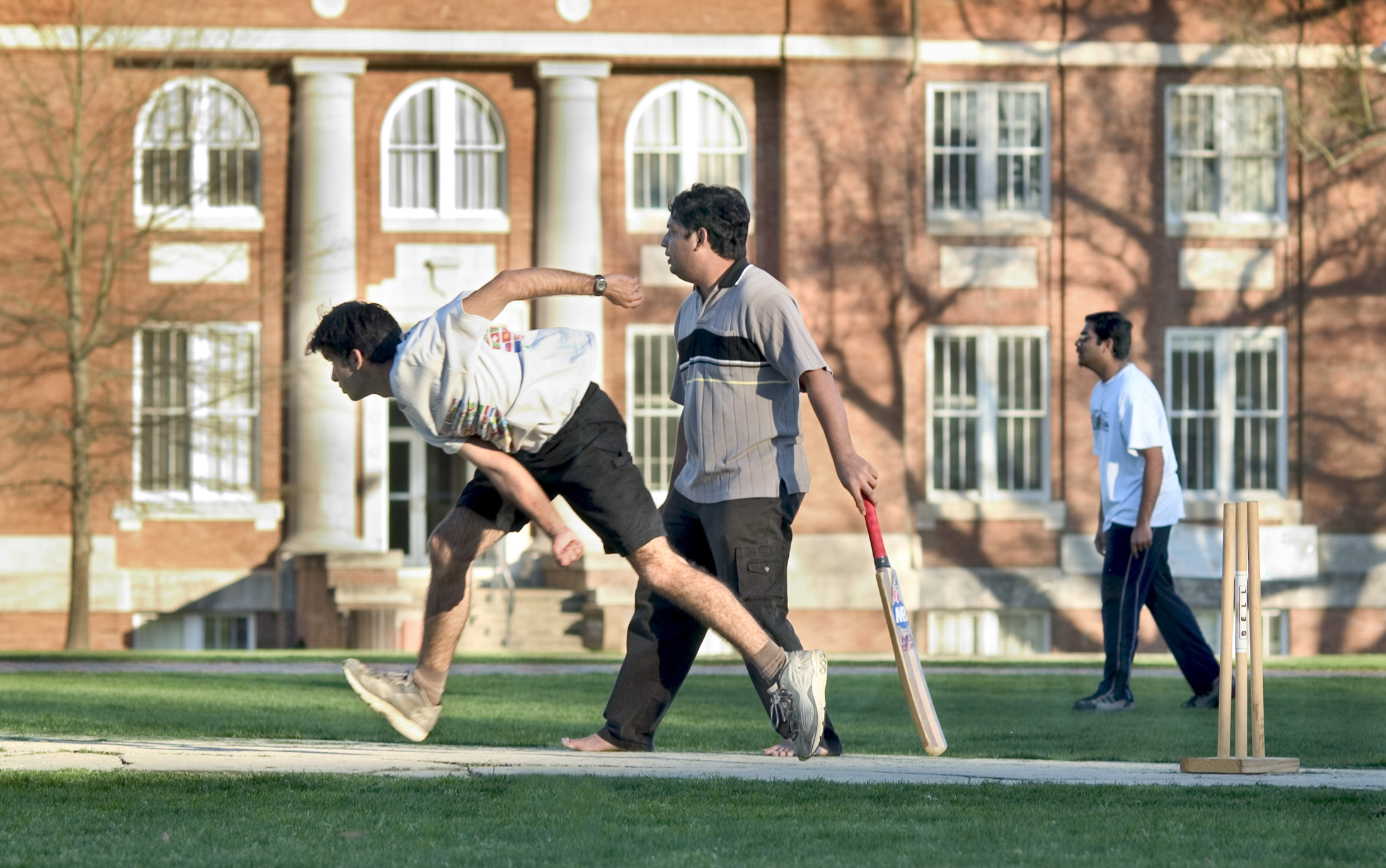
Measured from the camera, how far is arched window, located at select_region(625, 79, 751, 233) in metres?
25.0

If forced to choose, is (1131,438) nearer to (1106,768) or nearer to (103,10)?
(1106,768)

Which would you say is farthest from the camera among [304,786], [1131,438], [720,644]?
[720,644]

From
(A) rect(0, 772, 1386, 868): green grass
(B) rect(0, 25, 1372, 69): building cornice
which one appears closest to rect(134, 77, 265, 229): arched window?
(B) rect(0, 25, 1372, 69): building cornice

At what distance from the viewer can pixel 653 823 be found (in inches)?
214

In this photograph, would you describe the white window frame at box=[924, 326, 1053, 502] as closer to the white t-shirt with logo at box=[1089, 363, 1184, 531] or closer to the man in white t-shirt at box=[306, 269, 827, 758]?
the white t-shirt with logo at box=[1089, 363, 1184, 531]

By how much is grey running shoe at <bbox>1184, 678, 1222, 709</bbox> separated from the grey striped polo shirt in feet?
14.5

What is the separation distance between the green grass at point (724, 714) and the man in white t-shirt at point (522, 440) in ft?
5.30

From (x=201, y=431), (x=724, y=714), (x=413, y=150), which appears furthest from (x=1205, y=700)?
(x=201, y=431)

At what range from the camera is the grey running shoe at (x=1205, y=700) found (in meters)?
10.5

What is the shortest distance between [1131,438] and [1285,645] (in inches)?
656

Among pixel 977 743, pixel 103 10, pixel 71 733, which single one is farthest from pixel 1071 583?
pixel 71 733

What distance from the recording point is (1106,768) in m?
7.06

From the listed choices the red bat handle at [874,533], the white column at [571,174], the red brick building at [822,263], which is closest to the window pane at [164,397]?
the red brick building at [822,263]

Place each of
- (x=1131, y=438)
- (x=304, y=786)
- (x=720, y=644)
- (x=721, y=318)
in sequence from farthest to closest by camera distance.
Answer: (x=720, y=644) < (x=1131, y=438) < (x=721, y=318) < (x=304, y=786)
